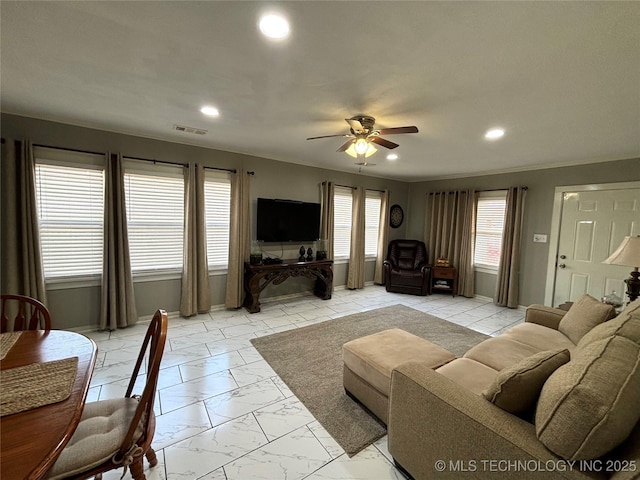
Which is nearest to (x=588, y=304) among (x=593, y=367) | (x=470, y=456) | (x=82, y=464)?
(x=593, y=367)

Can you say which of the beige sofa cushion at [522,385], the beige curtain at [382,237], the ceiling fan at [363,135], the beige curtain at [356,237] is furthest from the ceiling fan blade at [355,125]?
the beige curtain at [382,237]

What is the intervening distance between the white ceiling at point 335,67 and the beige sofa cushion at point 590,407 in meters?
1.54

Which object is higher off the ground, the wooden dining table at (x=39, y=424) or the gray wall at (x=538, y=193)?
the gray wall at (x=538, y=193)

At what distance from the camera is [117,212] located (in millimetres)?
3230

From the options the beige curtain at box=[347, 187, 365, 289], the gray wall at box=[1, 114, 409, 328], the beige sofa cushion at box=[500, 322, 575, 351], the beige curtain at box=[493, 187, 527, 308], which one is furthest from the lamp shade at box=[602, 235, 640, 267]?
the gray wall at box=[1, 114, 409, 328]

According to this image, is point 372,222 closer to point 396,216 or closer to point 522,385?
point 396,216

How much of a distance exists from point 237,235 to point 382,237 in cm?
324

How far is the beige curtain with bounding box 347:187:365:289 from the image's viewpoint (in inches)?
217

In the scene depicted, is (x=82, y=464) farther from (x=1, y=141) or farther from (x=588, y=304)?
(x=588, y=304)

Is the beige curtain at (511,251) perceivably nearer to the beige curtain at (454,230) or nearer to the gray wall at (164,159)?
the beige curtain at (454,230)

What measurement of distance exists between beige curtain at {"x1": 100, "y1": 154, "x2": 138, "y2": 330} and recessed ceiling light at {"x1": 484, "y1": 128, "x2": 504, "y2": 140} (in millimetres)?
4200

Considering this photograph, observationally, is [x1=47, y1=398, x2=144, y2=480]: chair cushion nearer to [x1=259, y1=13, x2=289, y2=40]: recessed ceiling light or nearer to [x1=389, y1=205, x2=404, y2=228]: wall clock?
[x1=259, y1=13, x2=289, y2=40]: recessed ceiling light

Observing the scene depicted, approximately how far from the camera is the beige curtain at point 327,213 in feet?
16.4

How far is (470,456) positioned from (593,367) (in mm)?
610
